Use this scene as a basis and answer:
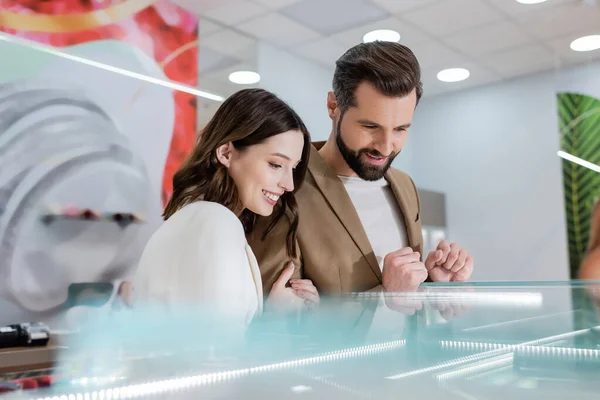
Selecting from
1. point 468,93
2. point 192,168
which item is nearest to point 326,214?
point 192,168

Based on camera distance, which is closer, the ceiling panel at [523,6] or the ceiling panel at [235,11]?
the ceiling panel at [235,11]

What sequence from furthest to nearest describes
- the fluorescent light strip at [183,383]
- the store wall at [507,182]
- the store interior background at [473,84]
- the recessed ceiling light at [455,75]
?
the store wall at [507,182] → the recessed ceiling light at [455,75] → the store interior background at [473,84] → the fluorescent light strip at [183,383]

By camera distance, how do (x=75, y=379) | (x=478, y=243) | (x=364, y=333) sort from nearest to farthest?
1. (x=75, y=379)
2. (x=364, y=333)
3. (x=478, y=243)

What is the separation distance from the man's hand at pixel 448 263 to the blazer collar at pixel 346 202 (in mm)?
34

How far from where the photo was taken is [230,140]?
545 mm

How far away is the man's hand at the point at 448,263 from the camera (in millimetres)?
630

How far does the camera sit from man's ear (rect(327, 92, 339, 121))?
0.62 meters

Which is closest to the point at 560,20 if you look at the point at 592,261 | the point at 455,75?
the point at 455,75

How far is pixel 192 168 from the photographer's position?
0.56 metres

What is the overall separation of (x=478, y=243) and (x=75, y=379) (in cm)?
235

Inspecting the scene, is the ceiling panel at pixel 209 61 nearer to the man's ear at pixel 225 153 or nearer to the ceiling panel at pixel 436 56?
the ceiling panel at pixel 436 56

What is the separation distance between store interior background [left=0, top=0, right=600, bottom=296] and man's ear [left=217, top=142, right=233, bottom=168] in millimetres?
103

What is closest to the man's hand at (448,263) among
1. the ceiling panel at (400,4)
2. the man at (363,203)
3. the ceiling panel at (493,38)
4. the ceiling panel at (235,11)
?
the man at (363,203)

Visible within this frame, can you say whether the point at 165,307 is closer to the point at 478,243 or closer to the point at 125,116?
the point at 125,116
